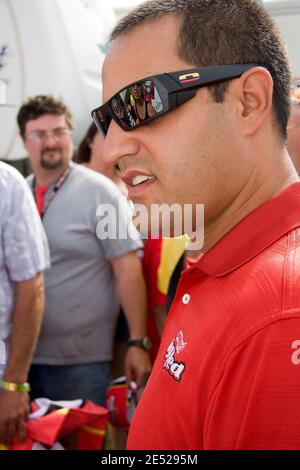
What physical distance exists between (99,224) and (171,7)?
2035mm

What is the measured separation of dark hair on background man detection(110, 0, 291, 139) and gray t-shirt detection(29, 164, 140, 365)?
192 cm

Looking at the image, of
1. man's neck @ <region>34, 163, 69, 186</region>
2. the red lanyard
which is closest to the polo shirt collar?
the red lanyard

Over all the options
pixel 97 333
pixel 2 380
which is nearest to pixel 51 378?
pixel 97 333

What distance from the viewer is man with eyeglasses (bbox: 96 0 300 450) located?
0.88m

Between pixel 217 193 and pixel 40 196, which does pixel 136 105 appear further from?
pixel 40 196

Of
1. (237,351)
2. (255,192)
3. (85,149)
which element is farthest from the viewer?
(85,149)

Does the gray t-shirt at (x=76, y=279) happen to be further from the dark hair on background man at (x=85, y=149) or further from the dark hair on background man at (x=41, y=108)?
the dark hair on background man at (x=85, y=149)

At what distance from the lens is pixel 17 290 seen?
93.0 inches

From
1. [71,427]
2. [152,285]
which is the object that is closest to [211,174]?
[71,427]

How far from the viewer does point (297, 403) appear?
776mm

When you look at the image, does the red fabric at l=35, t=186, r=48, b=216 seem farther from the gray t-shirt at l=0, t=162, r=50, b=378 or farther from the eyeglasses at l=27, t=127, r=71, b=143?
the gray t-shirt at l=0, t=162, r=50, b=378

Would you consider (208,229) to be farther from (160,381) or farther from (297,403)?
(297,403)

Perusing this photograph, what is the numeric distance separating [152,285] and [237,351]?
2397mm

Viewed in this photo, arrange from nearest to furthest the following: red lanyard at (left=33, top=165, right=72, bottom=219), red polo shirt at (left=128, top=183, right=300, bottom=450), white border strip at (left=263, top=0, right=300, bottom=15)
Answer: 1. red polo shirt at (left=128, top=183, right=300, bottom=450)
2. red lanyard at (left=33, top=165, right=72, bottom=219)
3. white border strip at (left=263, top=0, right=300, bottom=15)
